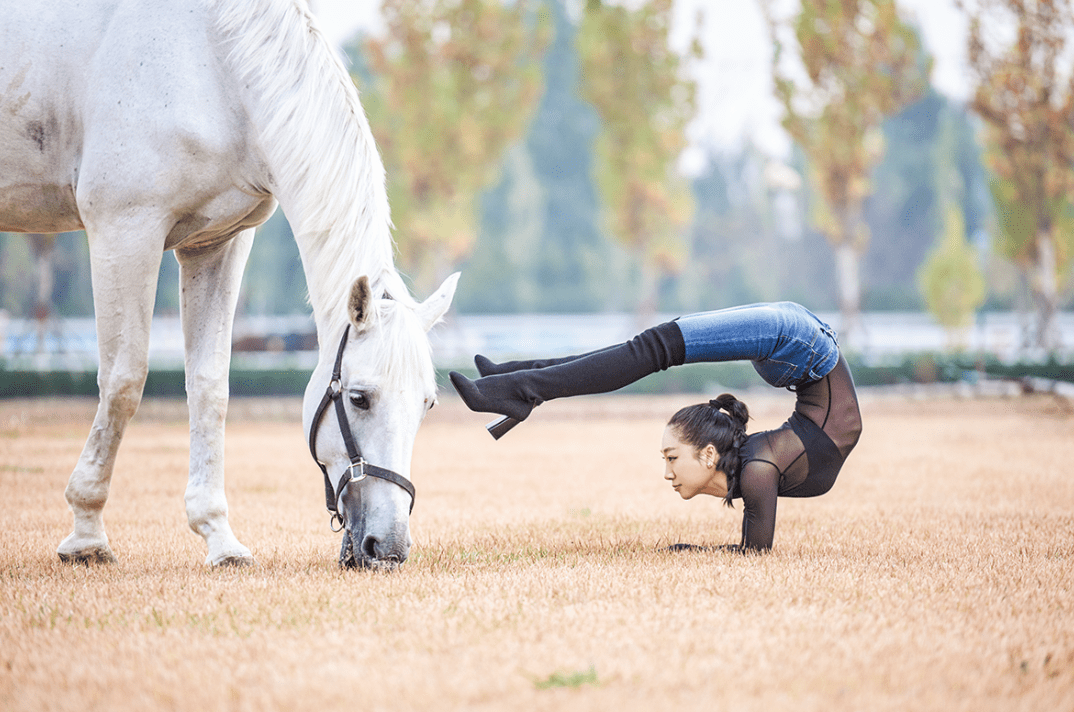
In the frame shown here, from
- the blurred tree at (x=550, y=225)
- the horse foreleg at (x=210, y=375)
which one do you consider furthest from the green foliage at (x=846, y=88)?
the horse foreleg at (x=210, y=375)

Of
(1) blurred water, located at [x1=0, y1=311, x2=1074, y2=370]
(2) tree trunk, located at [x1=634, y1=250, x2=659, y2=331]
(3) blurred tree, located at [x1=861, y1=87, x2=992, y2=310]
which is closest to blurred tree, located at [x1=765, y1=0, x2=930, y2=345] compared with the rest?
(1) blurred water, located at [x1=0, y1=311, x2=1074, y2=370]

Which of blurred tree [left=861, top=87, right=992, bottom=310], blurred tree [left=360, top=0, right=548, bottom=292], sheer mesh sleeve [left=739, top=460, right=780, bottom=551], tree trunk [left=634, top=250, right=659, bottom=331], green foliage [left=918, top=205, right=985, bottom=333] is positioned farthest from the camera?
blurred tree [left=861, top=87, right=992, bottom=310]

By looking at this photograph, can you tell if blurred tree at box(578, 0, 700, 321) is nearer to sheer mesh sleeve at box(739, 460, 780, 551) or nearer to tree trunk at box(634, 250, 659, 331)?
tree trunk at box(634, 250, 659, 331)

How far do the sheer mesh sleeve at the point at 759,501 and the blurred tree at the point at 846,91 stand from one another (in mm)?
18252

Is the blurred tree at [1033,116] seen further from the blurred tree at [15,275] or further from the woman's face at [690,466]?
the blurred tree at [15,275]

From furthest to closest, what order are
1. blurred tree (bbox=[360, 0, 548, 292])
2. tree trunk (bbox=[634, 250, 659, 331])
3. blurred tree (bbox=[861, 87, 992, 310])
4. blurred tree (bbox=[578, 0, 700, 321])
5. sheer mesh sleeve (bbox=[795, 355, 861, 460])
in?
blurred tree (bbox=[861, 87, 992, 310]) → tree trunk (bbox=[634, 250, 659, 331]) → blurred tree (bbox=[578, 0, 700, 321]) → blurred tree (bbox=[360, 0, 548, 292]) → sheer mesh sleeve (bbox=[795, 355, 861, 460])

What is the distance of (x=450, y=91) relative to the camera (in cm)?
2194

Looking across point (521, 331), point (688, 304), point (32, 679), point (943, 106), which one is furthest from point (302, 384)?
point (943, 106)

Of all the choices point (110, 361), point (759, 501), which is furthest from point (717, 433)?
point (110, 361)

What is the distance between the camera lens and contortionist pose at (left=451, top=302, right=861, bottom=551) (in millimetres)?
3172

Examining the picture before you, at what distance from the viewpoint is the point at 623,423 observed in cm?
1359

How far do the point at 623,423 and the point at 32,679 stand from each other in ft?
38.9

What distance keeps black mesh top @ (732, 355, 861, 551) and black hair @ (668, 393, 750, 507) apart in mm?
41

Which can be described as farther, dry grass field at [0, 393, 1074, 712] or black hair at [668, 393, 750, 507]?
black hair at [668, 393, 750, 507]
